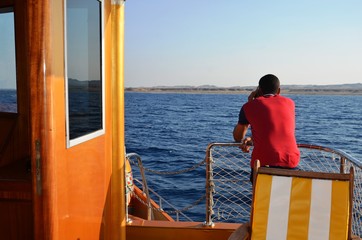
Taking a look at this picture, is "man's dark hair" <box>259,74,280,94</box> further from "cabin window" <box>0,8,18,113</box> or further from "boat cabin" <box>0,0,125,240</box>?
"cabin window" <box>0,8,18,113</box>

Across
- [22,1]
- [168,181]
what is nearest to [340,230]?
[22,1]

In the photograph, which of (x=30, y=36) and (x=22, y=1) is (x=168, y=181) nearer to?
(x=22, y=1)

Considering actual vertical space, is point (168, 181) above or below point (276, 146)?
below

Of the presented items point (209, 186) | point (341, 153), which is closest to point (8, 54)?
point (209, 186)

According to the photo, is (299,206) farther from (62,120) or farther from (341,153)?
(62,120)

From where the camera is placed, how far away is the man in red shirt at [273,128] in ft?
9.71

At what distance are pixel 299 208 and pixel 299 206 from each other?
0.04ft

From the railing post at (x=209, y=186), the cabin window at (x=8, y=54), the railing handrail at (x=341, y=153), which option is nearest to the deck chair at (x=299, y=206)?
the railing handrail at (x=341, y=153)

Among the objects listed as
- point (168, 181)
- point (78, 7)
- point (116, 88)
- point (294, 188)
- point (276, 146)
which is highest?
point (78, 7)

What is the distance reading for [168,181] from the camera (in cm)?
1328

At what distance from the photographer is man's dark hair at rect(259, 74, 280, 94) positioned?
121 inches

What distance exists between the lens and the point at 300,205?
8.39ft

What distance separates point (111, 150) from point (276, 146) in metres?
1.28

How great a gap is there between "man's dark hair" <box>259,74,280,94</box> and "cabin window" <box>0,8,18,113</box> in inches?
83.7
